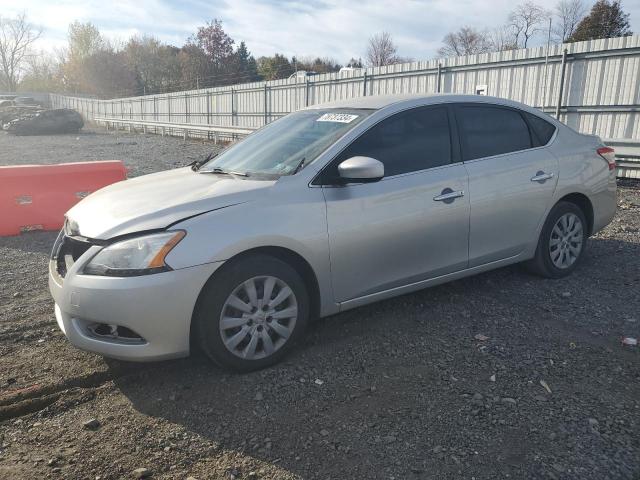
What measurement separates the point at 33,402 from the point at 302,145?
240 centimetres

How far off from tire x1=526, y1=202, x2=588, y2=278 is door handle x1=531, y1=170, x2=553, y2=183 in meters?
0.31

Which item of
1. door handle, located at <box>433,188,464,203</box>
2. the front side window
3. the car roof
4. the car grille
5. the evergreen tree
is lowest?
the car grille

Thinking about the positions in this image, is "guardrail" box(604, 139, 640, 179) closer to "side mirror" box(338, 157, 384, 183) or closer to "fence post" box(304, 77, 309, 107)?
"side mirror" box(338, 157, 384, 183)

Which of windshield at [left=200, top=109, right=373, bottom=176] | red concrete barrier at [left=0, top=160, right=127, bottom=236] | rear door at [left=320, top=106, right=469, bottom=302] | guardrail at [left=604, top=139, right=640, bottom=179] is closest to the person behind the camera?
rear door at [left=320, top=106, right=469, bottom=302]

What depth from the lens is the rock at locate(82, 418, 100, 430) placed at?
2.92 m

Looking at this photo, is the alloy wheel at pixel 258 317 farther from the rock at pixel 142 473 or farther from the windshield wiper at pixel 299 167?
the rock at pixel 142 473

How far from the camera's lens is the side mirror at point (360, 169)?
3.55 meters

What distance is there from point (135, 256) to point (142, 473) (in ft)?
3.82

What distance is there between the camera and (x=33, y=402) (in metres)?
3.13

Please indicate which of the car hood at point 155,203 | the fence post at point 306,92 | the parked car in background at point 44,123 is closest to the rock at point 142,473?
the car hood at point 155,203

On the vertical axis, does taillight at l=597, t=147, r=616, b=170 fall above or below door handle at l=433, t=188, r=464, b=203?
above

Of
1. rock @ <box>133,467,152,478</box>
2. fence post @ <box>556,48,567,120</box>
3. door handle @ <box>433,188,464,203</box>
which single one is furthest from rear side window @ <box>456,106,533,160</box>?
fence post @ <box>556,48,567,120</box>

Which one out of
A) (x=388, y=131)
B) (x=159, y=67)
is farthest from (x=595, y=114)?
(x=159, y=67)

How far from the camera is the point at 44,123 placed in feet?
105
